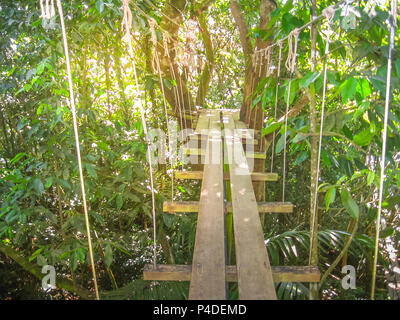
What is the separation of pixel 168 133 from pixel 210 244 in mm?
1308

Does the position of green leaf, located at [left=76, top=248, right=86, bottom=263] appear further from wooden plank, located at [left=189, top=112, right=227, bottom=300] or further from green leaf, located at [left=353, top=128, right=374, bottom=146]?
green leaf, located at [left=353, top=128, right=374, bottom=146]

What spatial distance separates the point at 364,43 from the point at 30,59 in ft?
5.29

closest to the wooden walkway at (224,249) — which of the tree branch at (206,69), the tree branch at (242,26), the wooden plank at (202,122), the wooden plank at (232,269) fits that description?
the wooden plank at (232,269)

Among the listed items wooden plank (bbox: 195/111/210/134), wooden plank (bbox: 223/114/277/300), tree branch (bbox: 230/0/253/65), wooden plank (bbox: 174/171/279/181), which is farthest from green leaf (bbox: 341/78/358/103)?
tree branch (bbox: 230/0/253/65)

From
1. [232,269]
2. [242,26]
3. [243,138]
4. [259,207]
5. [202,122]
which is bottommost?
[232,269]

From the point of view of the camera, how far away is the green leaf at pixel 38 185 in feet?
5.22

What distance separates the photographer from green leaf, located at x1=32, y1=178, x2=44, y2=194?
5.22 ft

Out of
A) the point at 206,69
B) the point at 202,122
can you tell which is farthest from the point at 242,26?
the point at 206,69

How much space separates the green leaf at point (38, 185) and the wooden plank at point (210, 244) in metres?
0.84

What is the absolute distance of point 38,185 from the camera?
1596 millimetres

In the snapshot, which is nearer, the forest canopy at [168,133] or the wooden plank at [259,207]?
the forest canopy at [168,133]

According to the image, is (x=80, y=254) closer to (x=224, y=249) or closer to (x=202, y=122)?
(x=224, y=249)

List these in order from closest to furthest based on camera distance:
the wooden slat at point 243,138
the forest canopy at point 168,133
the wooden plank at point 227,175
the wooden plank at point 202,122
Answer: the forest canopy at point 168,133 → the wooden plank at point 227,175 → the wooden slat at point 243,138 → the wooden plank at point 202,122

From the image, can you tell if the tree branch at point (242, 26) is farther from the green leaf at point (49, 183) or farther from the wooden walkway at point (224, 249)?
the green leaf at point (49, 183)
